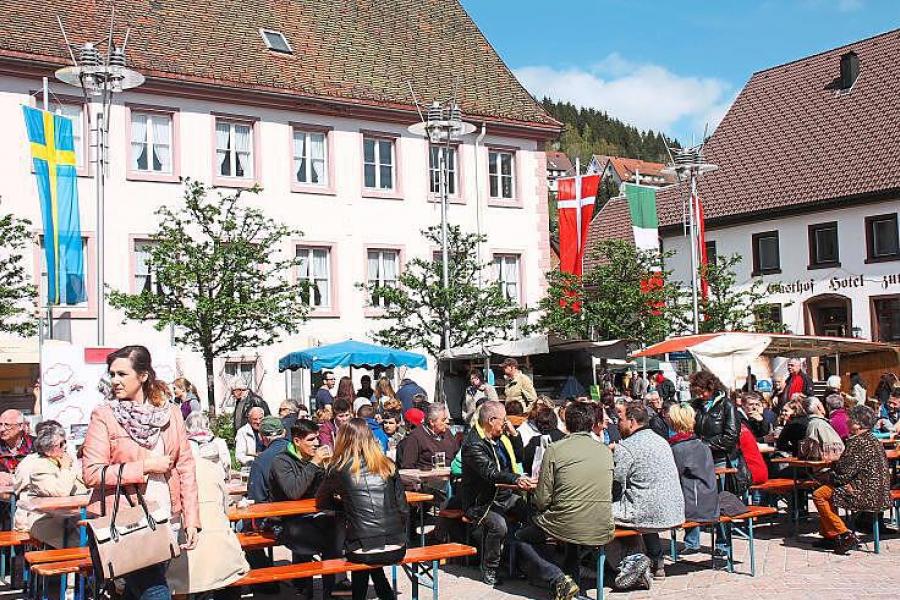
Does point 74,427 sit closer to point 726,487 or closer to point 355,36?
point 726,487

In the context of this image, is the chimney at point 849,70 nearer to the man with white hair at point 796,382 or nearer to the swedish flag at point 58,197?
the man with white hair at point 796,382

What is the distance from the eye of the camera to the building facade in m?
26.2

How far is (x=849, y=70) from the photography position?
130 ft

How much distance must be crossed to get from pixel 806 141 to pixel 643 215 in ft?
40.8

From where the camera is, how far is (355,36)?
32812mm

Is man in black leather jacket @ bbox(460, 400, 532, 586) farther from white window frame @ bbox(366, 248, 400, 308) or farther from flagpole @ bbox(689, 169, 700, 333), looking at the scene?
white window frame @ bbox(366, 248, 400, 308)

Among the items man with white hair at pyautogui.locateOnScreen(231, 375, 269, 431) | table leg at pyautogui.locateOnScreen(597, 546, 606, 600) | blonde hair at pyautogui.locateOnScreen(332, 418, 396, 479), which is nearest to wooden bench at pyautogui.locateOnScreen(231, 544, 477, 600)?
blonde hair at pyautogui.locateOnScreen(332, 418, 396, 479)

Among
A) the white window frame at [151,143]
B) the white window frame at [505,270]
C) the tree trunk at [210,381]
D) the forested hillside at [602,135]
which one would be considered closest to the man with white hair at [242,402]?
the tree trunk at [210,381]

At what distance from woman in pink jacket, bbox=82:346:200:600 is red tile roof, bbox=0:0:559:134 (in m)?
21.0

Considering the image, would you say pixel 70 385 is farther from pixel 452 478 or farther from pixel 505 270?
pixel 505 270

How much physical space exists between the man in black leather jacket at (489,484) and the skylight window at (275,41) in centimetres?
2215

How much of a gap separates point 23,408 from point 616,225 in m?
28.8

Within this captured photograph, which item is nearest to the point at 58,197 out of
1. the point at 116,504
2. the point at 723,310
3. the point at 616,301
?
the point at 616,301

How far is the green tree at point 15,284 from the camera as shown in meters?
22.4
